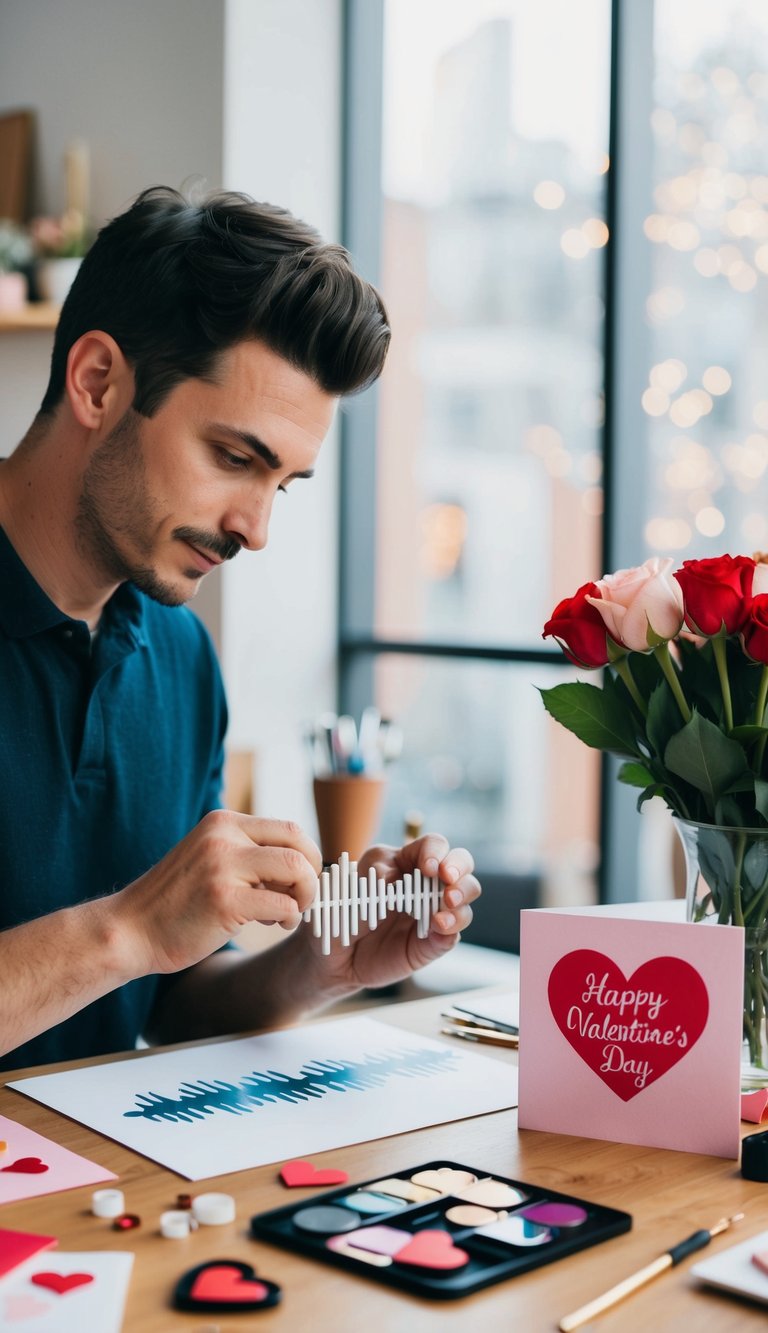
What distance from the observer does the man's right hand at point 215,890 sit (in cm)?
110

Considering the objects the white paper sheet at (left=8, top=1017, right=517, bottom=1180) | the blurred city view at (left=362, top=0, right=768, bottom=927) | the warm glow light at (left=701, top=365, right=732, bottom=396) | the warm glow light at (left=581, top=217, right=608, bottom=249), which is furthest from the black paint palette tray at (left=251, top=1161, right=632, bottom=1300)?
the warm glow light at (left=701, top=365, right=732, bottom=396)

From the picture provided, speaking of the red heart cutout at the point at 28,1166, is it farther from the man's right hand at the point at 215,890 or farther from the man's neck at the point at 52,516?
the man's neck at the point at 52,516

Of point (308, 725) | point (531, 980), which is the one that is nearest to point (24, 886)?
point (531, 980)

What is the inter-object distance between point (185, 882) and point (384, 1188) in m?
0.29

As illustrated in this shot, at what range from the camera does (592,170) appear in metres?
2.86

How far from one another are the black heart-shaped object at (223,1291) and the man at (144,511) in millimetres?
543

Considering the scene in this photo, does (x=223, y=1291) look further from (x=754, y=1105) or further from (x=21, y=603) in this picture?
(x=21, y=603)

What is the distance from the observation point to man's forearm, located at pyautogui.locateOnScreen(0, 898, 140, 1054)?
112 centimetres

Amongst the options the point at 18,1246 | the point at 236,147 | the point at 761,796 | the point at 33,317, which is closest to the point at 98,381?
the point at 761,796

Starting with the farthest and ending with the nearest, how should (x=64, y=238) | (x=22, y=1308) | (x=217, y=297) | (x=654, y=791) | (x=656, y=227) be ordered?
(x=64, y=238) < (x=656, y=227) < (x=217, y=297) < (x=654, y=791) < (x=22, y=1308)

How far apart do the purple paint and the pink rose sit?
432 millimetres

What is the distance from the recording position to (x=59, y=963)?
3.67ft

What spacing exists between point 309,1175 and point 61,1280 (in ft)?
0.71

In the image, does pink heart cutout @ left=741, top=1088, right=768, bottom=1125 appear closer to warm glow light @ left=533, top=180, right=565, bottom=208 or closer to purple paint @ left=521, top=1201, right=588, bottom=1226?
purple paint @ left=521, top=1201, right=588, bottom=1226
